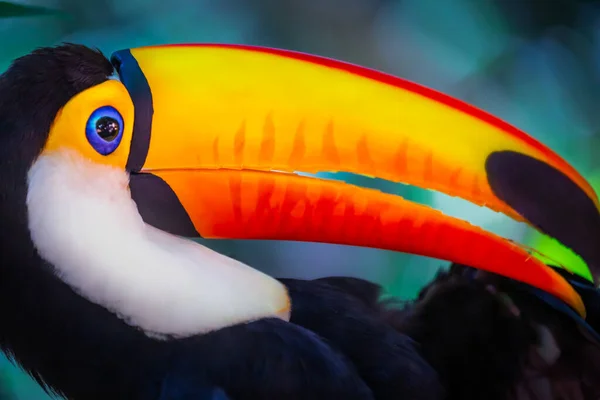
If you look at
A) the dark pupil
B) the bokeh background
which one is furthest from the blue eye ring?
the bokeh background

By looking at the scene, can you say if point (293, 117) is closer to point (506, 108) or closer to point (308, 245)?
point (308, 245)

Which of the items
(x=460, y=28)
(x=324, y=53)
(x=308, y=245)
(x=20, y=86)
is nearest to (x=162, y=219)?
(x=20, y=86)

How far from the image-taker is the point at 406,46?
136 centimetres

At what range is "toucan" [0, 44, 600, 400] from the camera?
870 mm

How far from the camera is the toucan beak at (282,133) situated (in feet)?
2.97

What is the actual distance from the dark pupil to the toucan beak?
3cm

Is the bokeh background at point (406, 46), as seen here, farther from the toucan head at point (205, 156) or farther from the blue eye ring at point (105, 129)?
the blue eye ring at point (105, 129)

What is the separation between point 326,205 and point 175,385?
361 mm

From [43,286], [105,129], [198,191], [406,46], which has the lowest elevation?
[43,286]

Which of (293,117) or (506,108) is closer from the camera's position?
(293,117)

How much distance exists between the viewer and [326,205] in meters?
0.97

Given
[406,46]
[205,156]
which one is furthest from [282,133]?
[406,46]

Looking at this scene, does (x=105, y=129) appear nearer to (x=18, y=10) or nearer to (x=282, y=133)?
(x=282, y=133)

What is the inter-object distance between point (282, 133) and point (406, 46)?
58 cm
